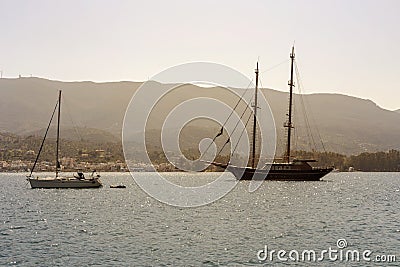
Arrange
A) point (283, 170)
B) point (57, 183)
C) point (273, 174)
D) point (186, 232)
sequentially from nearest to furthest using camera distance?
point (186, 232)
point (57, 183)
point (283, 170)
point (273, 174)

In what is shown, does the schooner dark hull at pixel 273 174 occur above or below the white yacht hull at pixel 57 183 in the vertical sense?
above

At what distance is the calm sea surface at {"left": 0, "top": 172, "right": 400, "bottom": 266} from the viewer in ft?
118

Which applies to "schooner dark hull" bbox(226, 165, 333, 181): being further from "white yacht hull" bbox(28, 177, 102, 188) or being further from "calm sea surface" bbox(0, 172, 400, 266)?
"calm sea surface" bbox(0, 172, 400, 266)

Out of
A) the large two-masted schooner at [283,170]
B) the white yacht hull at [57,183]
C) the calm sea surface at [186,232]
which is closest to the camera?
the calm sea surface at [186,232]

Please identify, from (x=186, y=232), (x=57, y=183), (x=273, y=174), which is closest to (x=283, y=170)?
(x=273, y=174)

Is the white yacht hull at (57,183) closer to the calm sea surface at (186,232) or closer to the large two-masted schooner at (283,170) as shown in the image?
the calm sea surface at (186,232)

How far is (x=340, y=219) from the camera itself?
190 feet

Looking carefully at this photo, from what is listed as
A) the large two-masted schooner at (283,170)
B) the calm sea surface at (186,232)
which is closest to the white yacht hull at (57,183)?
the calm sea surface at (186,232)

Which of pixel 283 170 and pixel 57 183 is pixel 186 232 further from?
pixel 283 170

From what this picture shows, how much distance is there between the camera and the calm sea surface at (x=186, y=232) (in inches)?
1420

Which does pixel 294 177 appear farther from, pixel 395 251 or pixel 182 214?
pixel 395 251

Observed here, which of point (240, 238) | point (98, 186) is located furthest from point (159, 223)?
point (98, 186)

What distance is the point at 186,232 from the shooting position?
156 ft

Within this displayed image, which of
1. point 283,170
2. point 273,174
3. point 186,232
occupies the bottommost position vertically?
point 186,232
